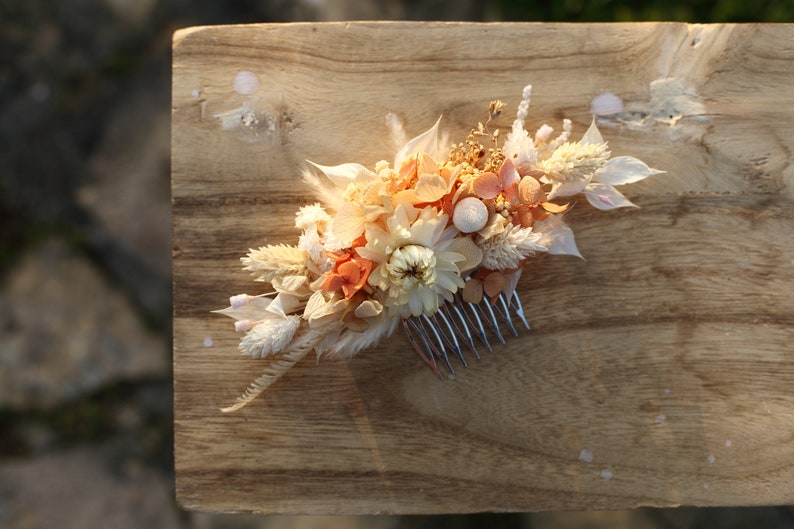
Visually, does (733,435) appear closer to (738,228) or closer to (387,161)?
(738,228)

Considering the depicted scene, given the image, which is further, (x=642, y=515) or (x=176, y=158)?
(x=642, y=515)

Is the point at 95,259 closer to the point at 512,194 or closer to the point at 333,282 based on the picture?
the point at 333,282

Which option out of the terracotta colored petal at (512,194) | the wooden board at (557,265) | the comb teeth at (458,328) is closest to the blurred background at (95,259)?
the wooden board at (557,265)

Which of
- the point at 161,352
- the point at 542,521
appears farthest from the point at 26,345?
the point at 542,521

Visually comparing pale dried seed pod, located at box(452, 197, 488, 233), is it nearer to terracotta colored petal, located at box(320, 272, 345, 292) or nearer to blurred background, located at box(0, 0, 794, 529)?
terracotta colored petal, located at box(320, 272, 345, 292)

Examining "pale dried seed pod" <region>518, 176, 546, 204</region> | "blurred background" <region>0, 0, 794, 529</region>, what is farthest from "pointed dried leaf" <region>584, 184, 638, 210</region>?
"blurred background" <region>0, 0, 794, 529</region>

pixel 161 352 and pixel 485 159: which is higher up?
pixel 485 159
